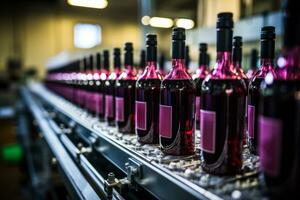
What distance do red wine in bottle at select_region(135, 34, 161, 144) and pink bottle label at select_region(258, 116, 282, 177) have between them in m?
0.41

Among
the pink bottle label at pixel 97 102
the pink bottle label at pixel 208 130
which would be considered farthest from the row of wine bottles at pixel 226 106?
the pink bottle label at pixel 97 102

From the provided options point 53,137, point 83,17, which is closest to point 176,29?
point 53,137

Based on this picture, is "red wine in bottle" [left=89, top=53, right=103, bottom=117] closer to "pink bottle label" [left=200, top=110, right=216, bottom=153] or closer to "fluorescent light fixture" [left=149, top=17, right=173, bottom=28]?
"pink bottle label" [left=200, top=110, right=216, bottom=153]

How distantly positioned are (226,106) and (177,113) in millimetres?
159

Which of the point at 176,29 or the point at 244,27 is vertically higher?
the point at 244,27

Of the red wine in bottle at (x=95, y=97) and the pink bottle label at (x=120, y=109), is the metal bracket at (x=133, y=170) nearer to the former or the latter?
the pink bottle label at (x=120, y=109)

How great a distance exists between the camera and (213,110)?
0.57 metres

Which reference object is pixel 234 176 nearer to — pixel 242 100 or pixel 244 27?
pixel 242 100

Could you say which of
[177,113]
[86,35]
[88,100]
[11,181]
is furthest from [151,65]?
[86,35]

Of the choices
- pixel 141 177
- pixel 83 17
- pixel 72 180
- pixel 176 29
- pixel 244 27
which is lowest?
pixel 72 180

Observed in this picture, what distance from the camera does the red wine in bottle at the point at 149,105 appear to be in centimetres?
83

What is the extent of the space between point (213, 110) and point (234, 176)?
124 mm

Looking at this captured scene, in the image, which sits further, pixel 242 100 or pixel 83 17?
pixel 83 17

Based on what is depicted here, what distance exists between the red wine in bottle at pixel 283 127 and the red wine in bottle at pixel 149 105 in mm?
409
